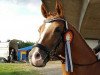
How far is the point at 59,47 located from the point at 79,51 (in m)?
0.32

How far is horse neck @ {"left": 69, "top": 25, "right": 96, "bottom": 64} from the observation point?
5539mm

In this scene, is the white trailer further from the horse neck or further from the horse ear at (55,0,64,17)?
the horse ear at (55,0,64,17)

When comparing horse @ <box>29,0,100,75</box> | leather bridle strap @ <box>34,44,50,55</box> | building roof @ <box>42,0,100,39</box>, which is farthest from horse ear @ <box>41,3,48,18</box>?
building roof @ <box>42,0,100,39</box>

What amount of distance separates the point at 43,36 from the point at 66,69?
59cm

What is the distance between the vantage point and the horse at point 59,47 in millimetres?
5148

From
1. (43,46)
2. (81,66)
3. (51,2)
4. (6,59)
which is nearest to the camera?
(43,46)

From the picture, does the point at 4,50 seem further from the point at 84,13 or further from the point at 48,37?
the point at 48,37

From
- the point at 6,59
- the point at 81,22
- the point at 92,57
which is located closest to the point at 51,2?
the point at 81,22

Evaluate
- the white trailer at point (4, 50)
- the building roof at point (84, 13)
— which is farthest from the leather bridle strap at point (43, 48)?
the white trailer at point (4, 50)

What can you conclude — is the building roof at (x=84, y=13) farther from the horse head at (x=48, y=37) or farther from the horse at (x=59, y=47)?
the horse head at (x=48, y=37)

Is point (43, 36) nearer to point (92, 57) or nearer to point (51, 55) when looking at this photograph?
point (51, 55)

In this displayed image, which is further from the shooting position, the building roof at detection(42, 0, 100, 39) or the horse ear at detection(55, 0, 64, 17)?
the building roof at detection(42, 0, 100, 39)

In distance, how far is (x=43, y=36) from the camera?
520cm

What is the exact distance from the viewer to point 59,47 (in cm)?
542
